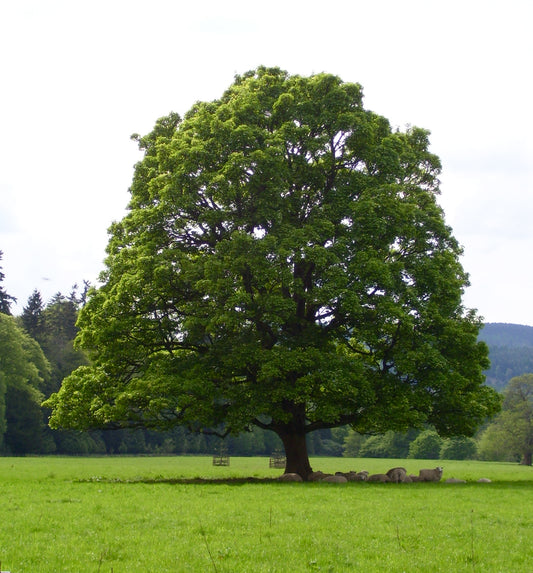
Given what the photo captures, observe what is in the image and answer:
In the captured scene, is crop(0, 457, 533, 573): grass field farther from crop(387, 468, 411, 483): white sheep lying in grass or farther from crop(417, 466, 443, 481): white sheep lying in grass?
crop(417, 466, 443, 481): white sheep lying in grass

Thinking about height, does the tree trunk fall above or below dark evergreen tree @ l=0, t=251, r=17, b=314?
below

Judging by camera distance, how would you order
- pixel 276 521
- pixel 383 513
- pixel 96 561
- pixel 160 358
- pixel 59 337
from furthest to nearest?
1. pixel 59 337
2. pixel 160 358
3. pixel 383 513
4. pixel 276 521
5. pixel 96 561

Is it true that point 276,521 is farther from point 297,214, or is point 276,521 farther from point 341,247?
point 297,214

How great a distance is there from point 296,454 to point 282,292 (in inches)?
310

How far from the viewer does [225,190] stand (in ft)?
87.0

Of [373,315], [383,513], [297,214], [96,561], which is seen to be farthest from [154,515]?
[297,214]

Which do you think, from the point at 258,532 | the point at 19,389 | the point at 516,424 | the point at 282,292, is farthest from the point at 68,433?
the point at 258,532

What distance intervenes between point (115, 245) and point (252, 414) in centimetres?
1191

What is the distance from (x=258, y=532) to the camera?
12.7m

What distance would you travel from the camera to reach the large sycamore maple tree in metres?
25.5

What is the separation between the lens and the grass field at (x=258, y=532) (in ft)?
33.3

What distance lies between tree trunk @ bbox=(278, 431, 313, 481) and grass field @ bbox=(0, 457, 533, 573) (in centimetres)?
828

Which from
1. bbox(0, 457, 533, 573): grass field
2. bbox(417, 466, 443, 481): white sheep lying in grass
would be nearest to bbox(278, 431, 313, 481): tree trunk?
bbox(417, 466, 443, 481): white sheep lying in grass

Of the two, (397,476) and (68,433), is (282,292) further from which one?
(68,433)
